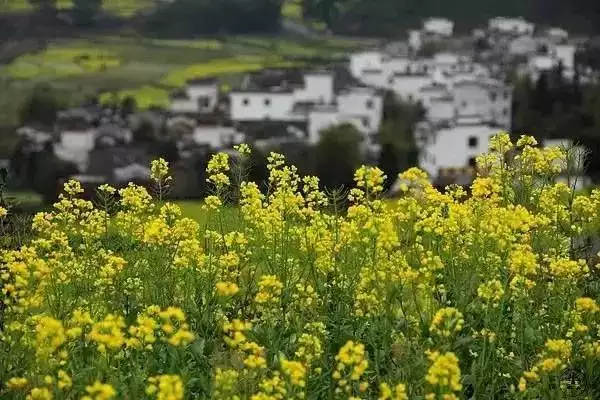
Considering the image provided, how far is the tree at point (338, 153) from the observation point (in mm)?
38156

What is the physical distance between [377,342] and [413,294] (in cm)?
31

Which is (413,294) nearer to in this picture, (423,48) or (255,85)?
(255,85)

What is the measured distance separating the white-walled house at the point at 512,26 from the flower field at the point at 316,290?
56364mm

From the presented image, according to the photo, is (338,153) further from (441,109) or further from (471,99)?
(471,99)

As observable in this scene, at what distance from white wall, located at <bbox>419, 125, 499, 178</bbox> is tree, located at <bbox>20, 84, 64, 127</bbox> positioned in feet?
54.8

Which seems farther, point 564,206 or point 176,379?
point 564,206

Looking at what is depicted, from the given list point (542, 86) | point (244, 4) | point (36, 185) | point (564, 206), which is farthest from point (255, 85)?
point (564, 206)

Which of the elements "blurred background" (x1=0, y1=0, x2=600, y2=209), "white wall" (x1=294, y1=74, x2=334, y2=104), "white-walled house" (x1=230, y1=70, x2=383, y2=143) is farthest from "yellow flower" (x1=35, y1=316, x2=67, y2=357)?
"white wall" (x1=294, y1=74, x2=334, y2=104)

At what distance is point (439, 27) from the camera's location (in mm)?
61688

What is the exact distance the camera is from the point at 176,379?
3471mm

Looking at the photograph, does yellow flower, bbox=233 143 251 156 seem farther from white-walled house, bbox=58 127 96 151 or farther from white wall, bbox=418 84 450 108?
white wall, bbox=418 84 450 108

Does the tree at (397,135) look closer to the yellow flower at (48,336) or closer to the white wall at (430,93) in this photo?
the white wall at (430,93)

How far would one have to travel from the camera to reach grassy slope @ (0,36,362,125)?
54.5 m

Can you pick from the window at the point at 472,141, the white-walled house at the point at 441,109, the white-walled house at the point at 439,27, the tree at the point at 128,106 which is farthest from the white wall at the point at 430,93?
the tree at the point at 128,106
